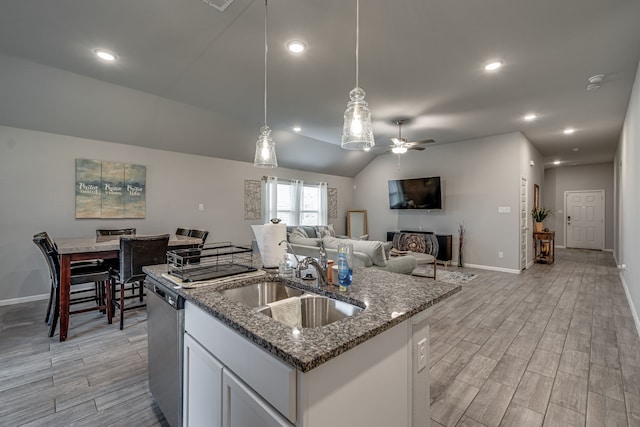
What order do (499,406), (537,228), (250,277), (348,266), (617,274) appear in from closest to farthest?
1. (348,266)
2. (250,277)
3. (499,406)
4. (617,274)
5. (537,228)

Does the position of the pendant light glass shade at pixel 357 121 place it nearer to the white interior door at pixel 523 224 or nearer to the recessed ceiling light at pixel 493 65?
the recessed ceiling light at pixel 493 65

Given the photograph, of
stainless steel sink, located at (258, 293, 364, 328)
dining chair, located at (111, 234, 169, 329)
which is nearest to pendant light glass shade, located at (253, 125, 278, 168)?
stainless steel sink, located at (258, 293, 364, 328)

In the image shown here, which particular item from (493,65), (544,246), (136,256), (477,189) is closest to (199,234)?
(136,256)

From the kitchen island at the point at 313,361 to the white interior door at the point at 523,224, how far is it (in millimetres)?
5347

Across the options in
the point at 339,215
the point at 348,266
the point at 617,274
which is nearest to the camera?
the point at 348,266

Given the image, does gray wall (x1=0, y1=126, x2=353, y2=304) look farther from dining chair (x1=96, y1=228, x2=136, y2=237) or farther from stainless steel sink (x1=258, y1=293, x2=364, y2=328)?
stainless steel sink (x1=258, y1=293, x2=364, y2=328)

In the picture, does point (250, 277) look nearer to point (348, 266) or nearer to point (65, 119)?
point (348, 266)

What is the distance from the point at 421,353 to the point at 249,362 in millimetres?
772

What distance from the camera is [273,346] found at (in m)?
0.83

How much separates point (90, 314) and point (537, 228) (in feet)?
28.3

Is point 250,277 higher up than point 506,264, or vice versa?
point 250,277

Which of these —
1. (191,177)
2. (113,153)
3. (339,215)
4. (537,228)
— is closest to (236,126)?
(191,177)

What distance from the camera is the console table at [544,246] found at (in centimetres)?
640

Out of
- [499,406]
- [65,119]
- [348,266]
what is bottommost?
[499,406]
